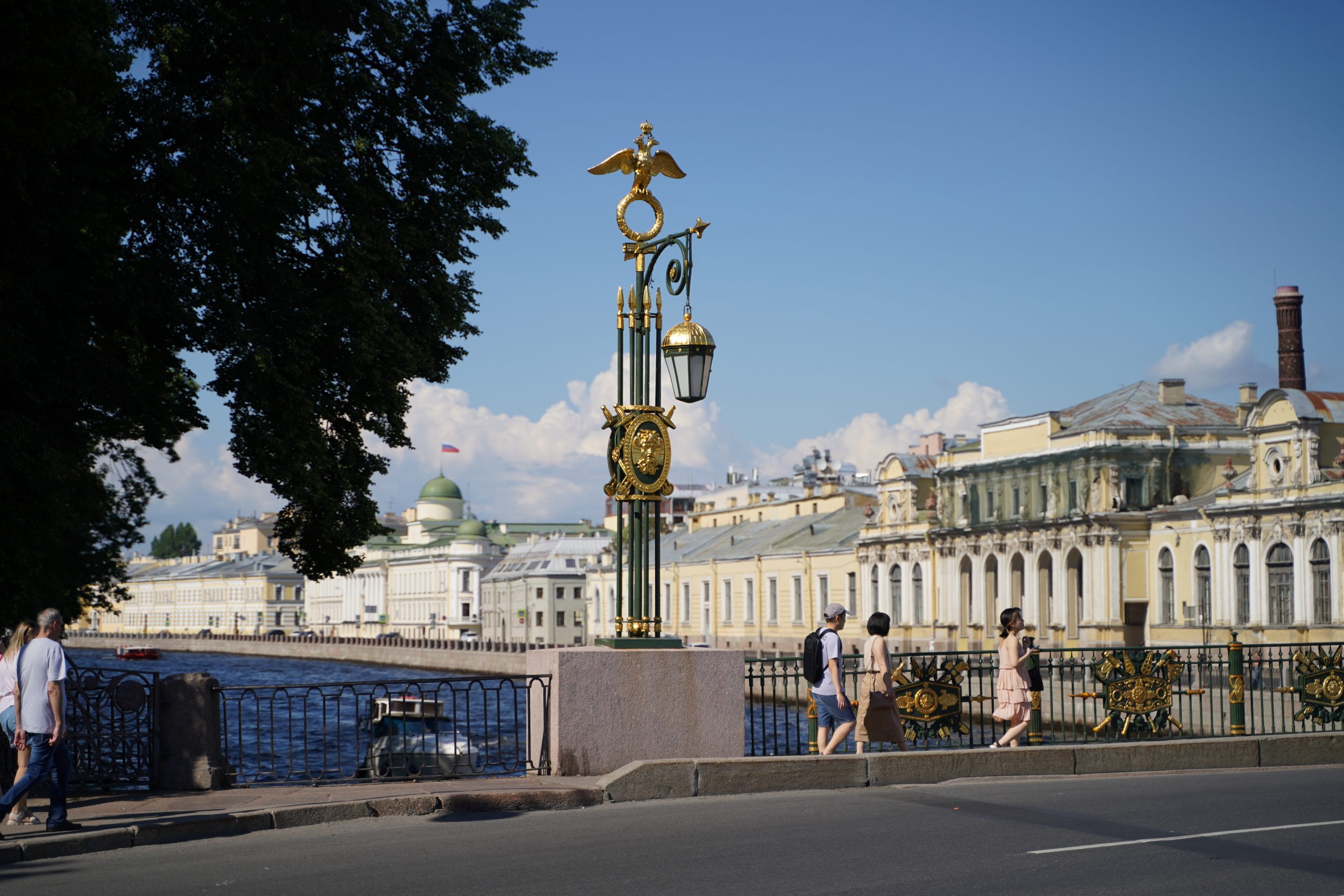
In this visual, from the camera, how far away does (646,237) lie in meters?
12.5

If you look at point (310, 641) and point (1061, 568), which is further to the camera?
point (310, 641)

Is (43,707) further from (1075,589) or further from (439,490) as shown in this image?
(439,490)

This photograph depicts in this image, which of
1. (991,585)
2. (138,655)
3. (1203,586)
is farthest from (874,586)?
(138,655)

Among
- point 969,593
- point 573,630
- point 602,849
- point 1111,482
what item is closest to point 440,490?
point 573,630

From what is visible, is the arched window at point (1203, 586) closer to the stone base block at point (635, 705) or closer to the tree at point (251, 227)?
the tree at point (251, 227)

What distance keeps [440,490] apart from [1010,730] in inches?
5939

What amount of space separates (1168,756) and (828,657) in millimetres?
3643

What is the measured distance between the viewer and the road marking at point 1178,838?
30.1 ft

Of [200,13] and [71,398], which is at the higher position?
[200,13]

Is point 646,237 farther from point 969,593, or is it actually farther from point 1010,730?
point 969,593

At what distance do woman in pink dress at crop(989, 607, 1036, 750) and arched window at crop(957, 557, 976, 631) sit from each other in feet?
190

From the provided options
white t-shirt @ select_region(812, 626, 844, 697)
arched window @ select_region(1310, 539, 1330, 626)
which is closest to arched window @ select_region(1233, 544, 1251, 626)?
arched window @ select_region(1310, 539, 1330, 626)

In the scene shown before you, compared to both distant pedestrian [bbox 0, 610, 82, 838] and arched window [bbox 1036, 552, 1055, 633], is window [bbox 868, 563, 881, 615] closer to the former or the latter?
arched window [bbox 1036, 552, 1055, 633]

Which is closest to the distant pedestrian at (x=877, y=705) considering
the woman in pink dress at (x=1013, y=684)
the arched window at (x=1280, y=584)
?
the woman in pink dress at (x=1013, y=684)
